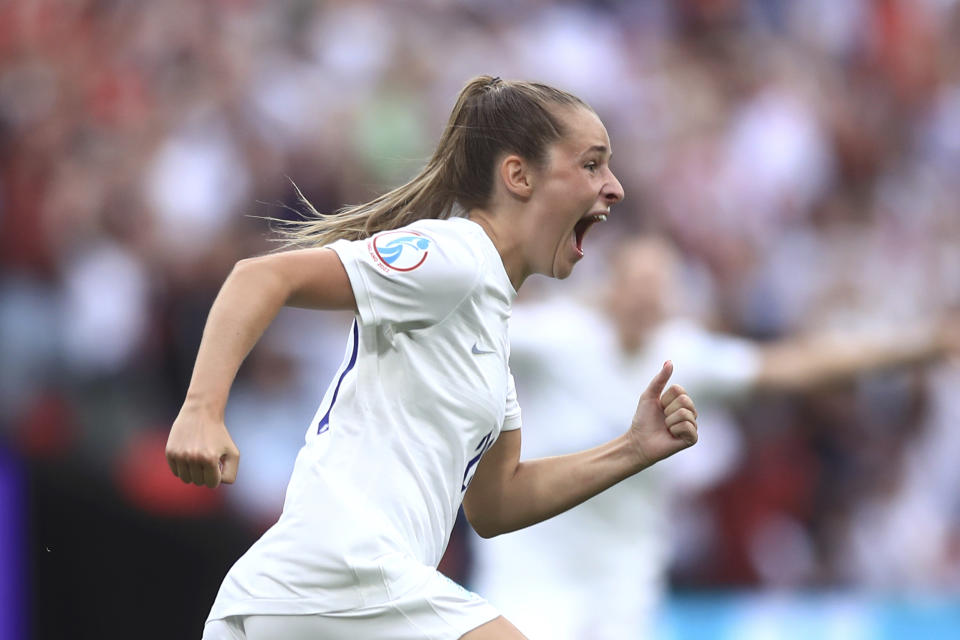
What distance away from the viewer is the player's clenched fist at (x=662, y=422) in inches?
129

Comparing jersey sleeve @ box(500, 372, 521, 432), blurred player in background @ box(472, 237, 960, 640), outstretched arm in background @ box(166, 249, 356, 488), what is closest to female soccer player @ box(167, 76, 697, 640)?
outstretched arm in background @ box(166, 249, 356, 488)

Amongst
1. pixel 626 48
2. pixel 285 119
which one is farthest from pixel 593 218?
pixel 626 48

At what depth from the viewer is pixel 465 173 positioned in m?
3.24

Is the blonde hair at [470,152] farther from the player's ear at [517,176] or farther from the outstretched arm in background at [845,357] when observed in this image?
the outstretched arm in background at [845,357]

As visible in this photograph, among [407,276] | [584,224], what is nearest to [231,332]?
[407,276]

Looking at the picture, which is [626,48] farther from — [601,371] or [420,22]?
[601,371]

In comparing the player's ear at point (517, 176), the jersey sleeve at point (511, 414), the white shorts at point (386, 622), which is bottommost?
the white shorts at point (386, 622)

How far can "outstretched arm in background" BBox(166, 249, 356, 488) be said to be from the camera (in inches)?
93.7

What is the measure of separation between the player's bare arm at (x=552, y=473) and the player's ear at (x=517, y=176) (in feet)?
1.94

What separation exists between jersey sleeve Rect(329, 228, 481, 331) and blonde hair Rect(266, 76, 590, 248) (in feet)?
1.30

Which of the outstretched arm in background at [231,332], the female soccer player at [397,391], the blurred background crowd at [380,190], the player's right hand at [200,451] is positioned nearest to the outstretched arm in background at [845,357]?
the blurred background crowd at [380,190]

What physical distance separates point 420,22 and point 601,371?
3973mm

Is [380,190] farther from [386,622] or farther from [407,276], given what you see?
[386,622]

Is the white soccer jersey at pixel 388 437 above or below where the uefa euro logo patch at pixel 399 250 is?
below
